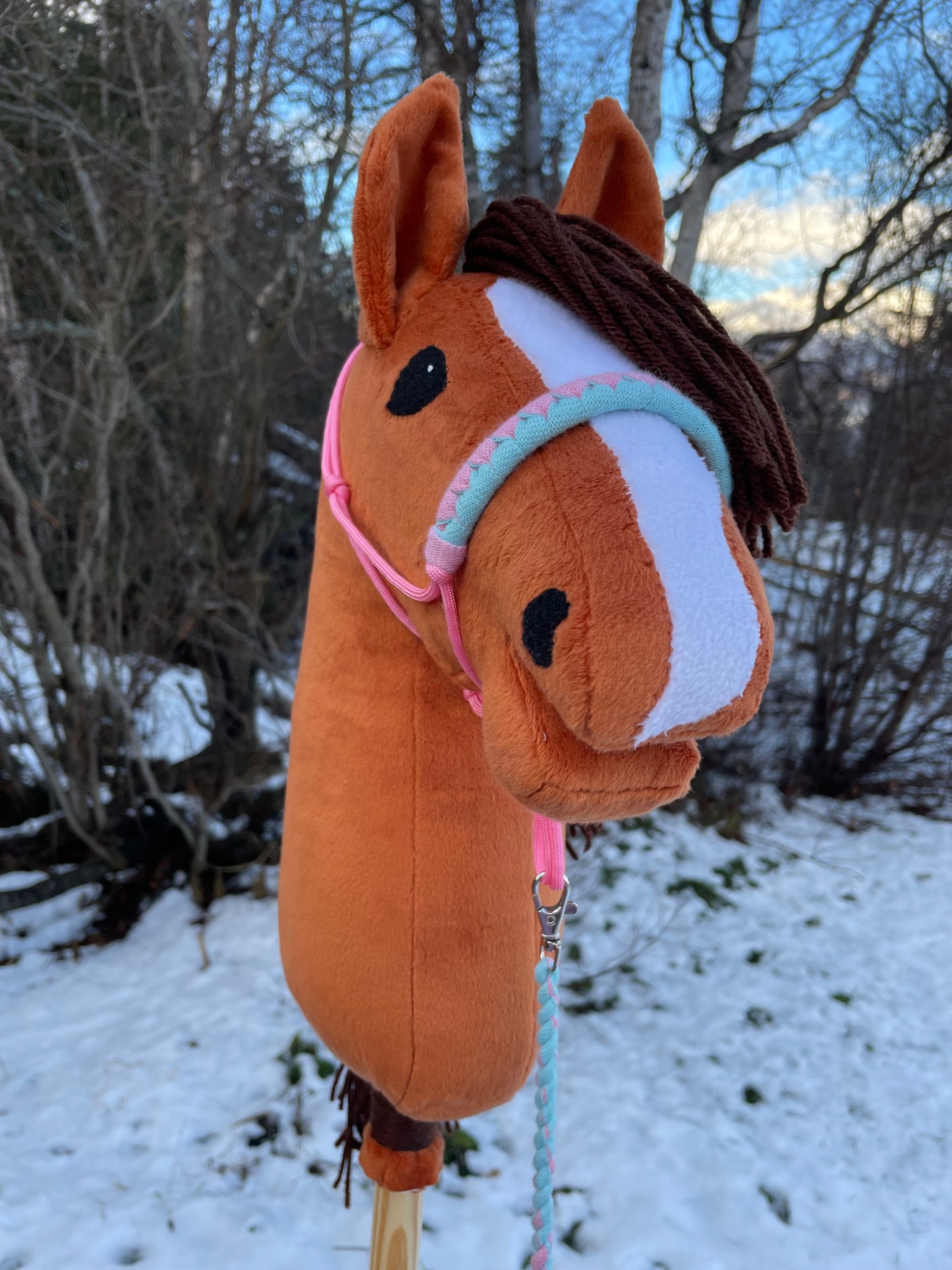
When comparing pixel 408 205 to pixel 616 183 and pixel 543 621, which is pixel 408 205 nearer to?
pixel 616 183

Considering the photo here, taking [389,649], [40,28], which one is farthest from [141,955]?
[40,28]

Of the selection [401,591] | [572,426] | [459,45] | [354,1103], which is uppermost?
[459,45]

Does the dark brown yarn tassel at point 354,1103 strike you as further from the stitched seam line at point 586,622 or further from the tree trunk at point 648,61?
the tree trunk at point 648,61

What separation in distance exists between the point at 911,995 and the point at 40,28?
4.25 meters

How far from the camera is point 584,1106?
223 centimetres

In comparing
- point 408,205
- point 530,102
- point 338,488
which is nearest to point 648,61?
point 530,102

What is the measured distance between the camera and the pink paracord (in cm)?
59

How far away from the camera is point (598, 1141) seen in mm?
2092

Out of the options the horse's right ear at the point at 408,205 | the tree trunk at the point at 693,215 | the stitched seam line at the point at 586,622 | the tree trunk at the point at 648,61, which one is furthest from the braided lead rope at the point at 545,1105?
the tree trunk at the point at 693,215

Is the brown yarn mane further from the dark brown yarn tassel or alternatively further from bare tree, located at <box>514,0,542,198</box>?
bare tree, located at <box>514,0,542,198</box>

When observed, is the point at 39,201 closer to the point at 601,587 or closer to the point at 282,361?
the point at 282,361

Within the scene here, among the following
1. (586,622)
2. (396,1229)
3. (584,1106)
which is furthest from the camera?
(584,1106)

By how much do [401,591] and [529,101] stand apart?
1.77 meters

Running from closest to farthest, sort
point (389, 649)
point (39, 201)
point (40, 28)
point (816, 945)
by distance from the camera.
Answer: point (389, 649) → point (40, 28) → point (39, 201) → point (816, 945)
